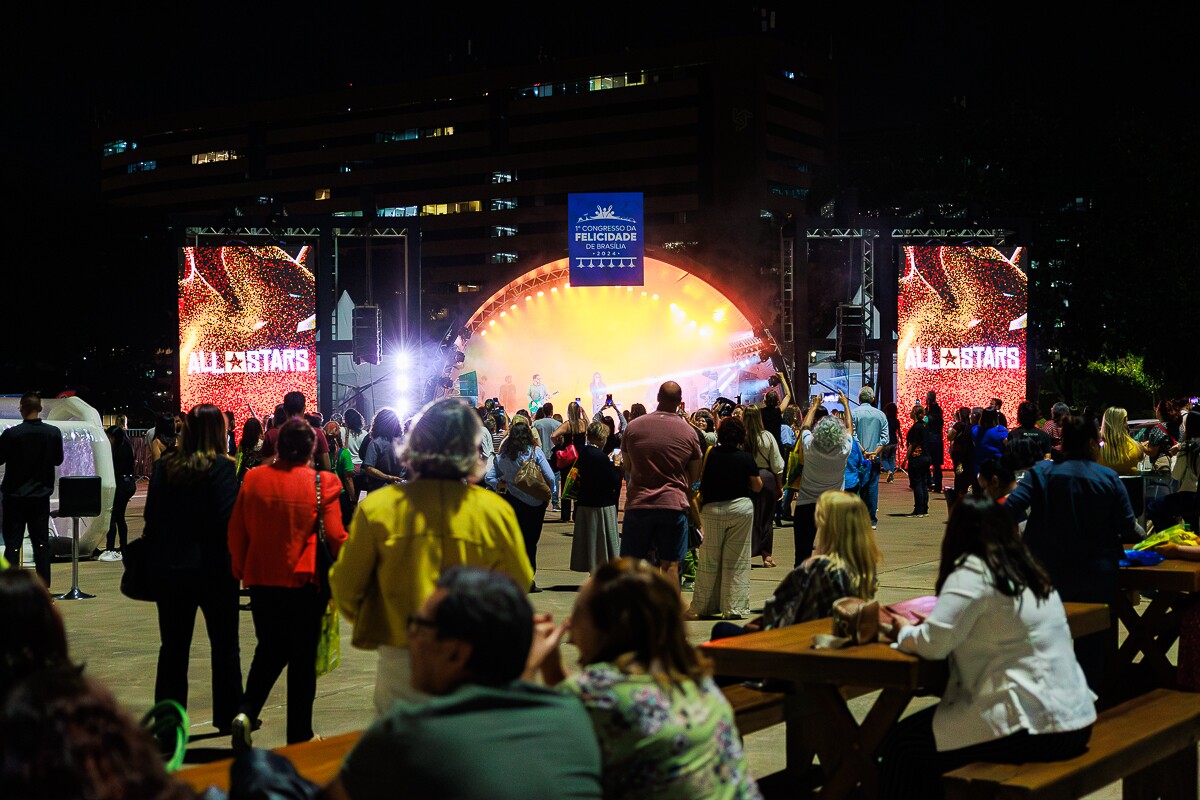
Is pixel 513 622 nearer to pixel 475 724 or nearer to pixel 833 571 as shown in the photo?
pixel 475 724

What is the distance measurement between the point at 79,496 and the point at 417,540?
859 centimetres

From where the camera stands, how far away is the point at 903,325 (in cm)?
3042

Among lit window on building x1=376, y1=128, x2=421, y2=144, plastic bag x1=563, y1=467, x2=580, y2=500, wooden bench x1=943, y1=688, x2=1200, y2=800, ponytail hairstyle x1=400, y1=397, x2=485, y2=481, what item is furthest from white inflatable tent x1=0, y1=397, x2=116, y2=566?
lit window on building x1=376, y1=128, x2=421, y2=144

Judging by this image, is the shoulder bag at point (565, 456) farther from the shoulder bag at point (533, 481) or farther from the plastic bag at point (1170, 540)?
the plastic bag at point (1170, 540)

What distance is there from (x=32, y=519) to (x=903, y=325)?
21952 millimetres

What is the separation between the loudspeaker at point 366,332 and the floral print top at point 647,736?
87.7 ft

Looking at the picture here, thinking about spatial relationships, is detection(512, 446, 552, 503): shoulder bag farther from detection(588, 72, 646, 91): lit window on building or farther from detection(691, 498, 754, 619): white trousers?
detection(588, 72, 646, 91): lit window on building

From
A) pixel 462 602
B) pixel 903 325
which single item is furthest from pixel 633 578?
pixel 903 325

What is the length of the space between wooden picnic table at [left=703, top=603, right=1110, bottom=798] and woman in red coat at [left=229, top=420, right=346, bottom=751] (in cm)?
206

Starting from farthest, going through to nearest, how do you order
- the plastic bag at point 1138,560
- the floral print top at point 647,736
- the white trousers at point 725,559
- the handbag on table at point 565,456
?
the handbag on table at point 565,456
the white trousers at point 725,559
the plastic bag at point 1138,560
the floral print top at point 647,736

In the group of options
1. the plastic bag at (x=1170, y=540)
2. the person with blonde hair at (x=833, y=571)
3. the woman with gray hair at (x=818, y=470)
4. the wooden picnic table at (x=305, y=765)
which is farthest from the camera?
the woman with gray hair at (x=818, y=470)

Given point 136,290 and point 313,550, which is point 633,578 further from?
point 136,290

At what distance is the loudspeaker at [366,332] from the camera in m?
29.6

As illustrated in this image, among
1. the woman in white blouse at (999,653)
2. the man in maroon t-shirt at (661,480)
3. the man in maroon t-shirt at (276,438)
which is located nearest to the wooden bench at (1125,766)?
the woman in white blouse at (999,653)
